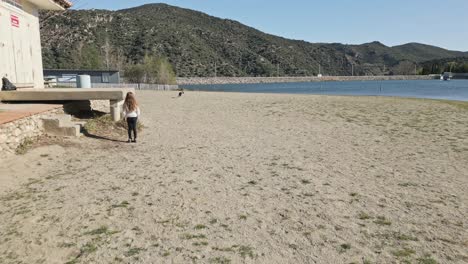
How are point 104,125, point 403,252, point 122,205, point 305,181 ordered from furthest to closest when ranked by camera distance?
point 104,125
point 305,181
point 122,205
point 403,252

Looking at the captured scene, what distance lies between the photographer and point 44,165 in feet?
26.5

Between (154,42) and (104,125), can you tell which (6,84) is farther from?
(154,42)

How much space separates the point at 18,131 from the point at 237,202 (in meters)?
6.19

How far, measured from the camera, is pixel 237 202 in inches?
235

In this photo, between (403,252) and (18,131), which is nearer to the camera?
(403,252)

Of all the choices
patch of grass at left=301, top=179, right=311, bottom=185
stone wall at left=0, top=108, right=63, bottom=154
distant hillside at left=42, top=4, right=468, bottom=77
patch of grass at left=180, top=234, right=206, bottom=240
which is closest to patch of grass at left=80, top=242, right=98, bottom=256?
patch of grass at left=180, top=234, right=206, bottom=240

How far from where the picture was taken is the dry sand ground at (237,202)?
14.3 ft

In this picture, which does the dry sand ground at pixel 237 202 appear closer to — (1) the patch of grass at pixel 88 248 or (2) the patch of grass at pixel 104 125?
(1) the patch of grass at pixel 88 248

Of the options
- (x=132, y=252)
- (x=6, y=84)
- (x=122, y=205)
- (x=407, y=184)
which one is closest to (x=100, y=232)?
(x=132, y=252)

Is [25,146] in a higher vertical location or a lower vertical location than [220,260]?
higher

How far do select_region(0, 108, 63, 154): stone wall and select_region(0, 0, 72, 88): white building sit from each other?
12.9 feet

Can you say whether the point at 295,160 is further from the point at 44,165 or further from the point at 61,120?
the point at 61,120

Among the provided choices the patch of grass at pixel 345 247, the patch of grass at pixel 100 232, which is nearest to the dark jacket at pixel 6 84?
the patch of grass at pixel 100 232

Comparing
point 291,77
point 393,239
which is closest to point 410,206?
point 393,239
